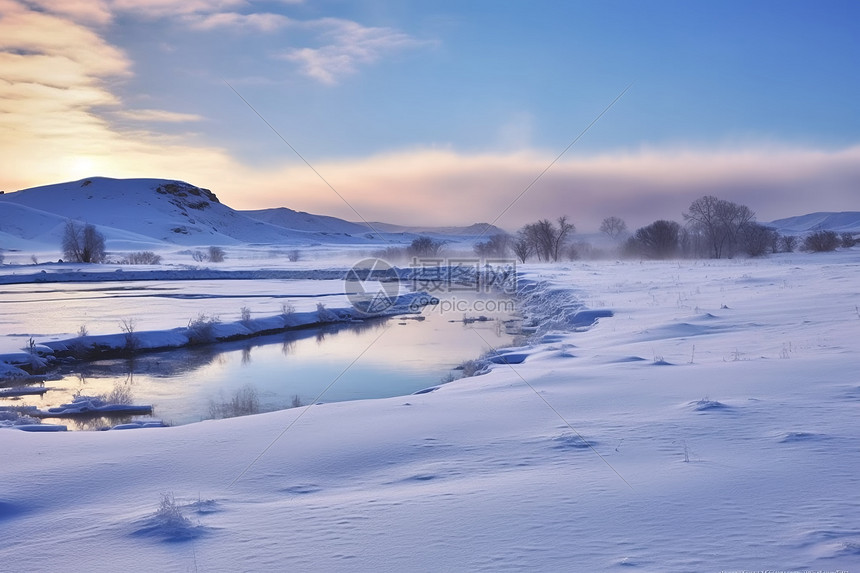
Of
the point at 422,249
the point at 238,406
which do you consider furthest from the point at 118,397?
the point at 422,249

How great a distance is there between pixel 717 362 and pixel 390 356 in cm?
1034

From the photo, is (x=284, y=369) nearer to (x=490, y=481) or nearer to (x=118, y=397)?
(x=118, y=397)

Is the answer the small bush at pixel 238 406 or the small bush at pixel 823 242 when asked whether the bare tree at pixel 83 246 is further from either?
the small bush at pixel 823 242

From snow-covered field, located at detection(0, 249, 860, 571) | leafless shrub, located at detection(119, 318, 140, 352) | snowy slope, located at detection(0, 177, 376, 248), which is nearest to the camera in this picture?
snow-covered field, located at detection(0, 249, 860, 571)

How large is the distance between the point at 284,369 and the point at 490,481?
42.6ft

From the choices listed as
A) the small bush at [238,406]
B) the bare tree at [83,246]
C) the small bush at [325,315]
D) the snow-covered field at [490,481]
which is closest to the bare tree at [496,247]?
the bare tree at [83,246]

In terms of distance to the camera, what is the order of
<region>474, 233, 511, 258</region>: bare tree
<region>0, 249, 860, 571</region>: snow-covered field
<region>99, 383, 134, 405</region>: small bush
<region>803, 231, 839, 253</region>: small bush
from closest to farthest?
<region>0, 249, 860, 571</region>: snow-covered field, <region>99, 383, 134, 405</region>: small bush, <region>803, 231, 839, 253</region>: small bush, <region>474, 233, 511, 258</region>: bare tree

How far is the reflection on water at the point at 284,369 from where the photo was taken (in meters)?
13.6

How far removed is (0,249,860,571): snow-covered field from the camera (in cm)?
394

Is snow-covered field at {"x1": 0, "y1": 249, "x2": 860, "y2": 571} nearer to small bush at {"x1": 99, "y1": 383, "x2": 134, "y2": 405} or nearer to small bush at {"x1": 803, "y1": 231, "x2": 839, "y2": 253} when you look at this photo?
small bush at {"x1": 99, "y1": 383, "x2": 134, "y2": 405}

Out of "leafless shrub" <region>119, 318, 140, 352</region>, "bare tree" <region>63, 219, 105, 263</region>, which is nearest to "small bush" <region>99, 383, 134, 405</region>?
"leafless shrub" <region>119, 318, 140, 352</region>

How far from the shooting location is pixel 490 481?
539 cm

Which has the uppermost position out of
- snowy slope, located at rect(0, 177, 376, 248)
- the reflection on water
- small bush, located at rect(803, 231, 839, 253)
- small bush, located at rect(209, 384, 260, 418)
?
snowy slope, located at rect(0, 177, 376, 248)

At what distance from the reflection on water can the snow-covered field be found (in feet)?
14.2
